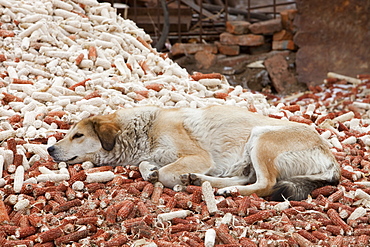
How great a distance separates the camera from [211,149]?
444cm

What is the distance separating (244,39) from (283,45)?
3.07ft

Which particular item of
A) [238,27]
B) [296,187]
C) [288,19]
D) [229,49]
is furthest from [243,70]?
[296,187]

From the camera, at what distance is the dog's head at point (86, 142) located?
4.43m

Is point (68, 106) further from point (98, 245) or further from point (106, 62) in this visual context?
point (98, 245)

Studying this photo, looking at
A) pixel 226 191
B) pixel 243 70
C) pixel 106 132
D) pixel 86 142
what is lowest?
pixel 243 70

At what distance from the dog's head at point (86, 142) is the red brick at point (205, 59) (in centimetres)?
722

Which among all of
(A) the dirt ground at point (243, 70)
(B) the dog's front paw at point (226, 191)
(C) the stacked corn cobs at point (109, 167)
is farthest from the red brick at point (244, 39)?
(B) the dog's front paw at point (226, 191)

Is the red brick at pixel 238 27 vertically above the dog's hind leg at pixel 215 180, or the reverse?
the red brick at pixel 238 27

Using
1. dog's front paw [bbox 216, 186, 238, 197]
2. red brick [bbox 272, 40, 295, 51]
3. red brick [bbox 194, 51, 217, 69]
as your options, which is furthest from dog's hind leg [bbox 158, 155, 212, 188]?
red brick [bbox 272, 40, 295, 51]

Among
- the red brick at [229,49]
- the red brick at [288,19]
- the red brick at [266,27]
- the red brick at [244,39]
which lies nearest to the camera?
the red brick at [288,19]

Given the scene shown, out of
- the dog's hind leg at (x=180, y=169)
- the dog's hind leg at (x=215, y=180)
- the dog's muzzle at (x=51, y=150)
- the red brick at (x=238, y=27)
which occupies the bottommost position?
the dog's hind leg at (x=215, y=180)

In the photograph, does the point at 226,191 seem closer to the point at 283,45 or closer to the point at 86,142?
the point at 86,142

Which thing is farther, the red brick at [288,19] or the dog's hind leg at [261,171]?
the red brick at [288,19]

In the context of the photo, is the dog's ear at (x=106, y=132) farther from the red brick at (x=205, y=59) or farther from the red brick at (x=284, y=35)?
the red brick at (x=284, y=35)
